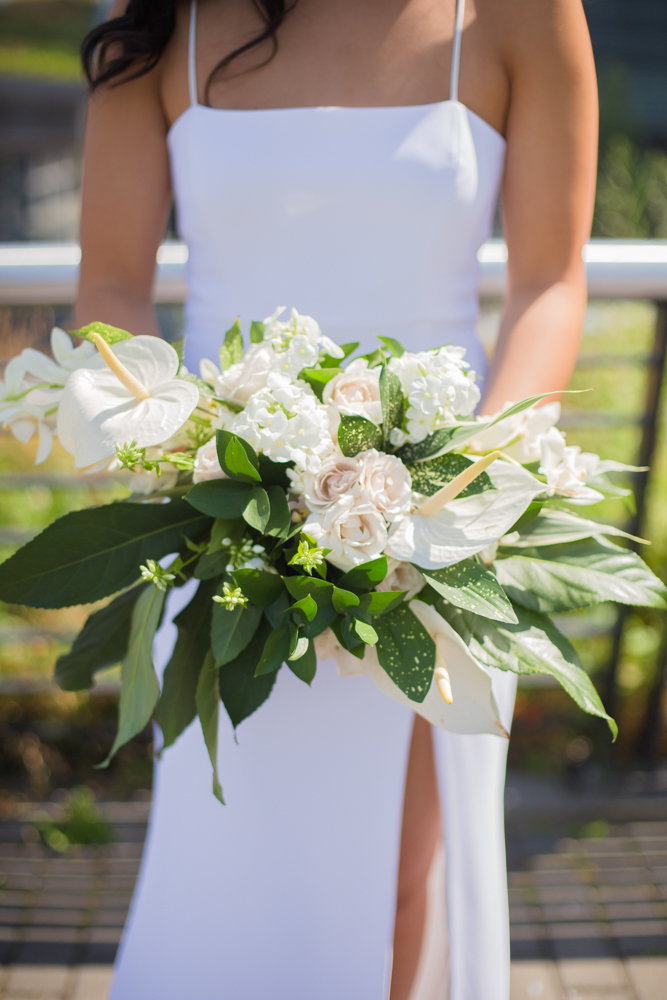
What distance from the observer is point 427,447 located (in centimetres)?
93

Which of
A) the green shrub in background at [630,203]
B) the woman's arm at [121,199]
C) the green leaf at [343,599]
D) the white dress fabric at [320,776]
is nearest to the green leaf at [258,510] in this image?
the green leaf at [343,599]

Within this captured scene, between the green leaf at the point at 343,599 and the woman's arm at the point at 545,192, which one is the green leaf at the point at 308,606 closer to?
the green leaf at the point at 343,599

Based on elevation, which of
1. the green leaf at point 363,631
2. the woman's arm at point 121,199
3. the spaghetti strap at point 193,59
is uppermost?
the spaghetti strap at point 193,59

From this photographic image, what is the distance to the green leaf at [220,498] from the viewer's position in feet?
2.83

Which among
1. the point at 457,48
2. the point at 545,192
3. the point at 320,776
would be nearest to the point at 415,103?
the point at 457,48

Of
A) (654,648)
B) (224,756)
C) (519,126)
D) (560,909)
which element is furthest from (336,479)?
(654,648)

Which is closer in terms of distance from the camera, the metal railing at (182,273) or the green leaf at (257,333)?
the green leaf at (257,333)

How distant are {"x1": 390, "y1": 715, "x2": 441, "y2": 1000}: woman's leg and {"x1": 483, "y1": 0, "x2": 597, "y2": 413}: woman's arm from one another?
652 millimetres

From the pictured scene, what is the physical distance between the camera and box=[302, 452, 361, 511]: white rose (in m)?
0.84

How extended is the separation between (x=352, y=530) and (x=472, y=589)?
0.51 feet

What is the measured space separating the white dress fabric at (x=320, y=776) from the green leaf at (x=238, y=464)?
477mm

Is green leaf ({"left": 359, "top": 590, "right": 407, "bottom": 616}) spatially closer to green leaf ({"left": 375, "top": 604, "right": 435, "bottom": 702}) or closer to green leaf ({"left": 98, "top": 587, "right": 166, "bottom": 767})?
green leaf ({"left": 375, "top": 604, "right": 435, "bottom": 702})

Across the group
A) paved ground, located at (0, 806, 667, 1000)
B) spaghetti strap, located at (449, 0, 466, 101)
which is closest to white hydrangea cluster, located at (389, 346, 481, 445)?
spaghetti strap, located at (449, 0, 466, 101)

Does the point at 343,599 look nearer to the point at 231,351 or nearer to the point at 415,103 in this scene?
the point at 231,351
